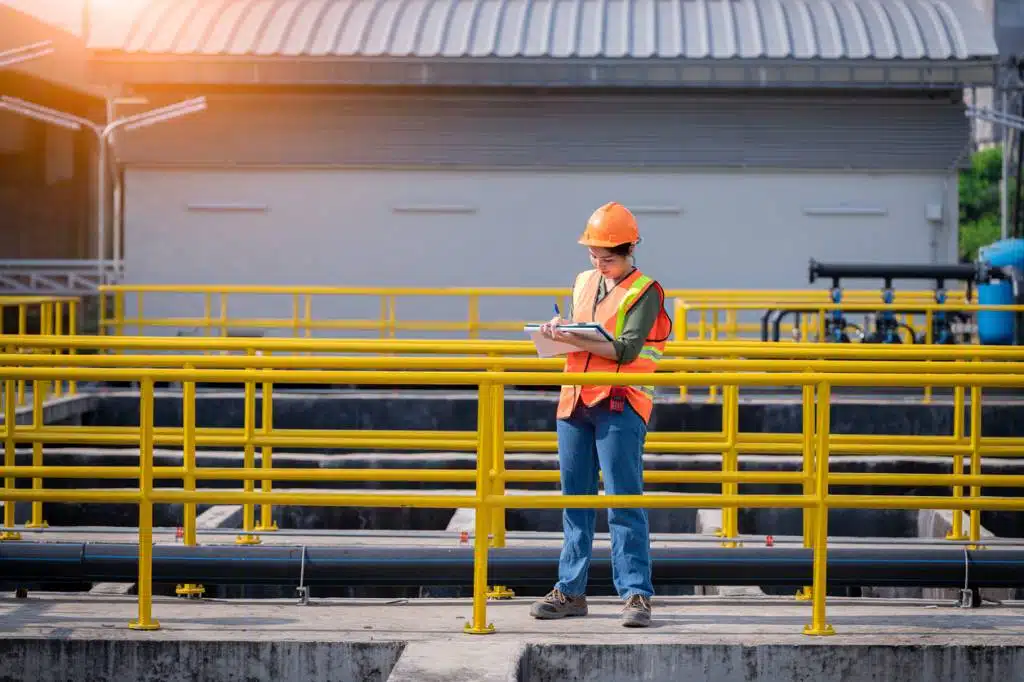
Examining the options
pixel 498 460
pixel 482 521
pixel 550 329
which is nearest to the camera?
pixel 550 329

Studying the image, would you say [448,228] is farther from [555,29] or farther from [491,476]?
[491,476]

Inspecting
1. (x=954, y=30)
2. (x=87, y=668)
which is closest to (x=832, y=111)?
(x=954, y=30)

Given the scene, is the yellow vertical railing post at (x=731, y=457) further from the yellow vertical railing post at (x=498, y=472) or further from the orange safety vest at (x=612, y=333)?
the orange safety vest at (x=612, y=333)

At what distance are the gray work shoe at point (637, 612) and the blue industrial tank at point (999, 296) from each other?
11.6 metres

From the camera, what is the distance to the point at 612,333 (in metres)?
6.99

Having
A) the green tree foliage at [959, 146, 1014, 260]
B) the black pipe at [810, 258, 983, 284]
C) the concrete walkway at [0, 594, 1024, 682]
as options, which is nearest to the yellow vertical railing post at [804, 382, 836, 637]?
the concrete walkway at [0, 594, 1024, 682]

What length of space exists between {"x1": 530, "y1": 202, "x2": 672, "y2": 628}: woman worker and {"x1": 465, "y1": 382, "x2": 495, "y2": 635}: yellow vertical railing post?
373 millimetres

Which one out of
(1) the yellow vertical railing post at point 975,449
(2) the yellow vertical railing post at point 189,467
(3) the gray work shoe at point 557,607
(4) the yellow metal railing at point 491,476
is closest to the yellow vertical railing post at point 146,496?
(4) the yellow metal railing at point 491,476

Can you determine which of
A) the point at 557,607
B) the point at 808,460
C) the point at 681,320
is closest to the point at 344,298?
the point at 681,320

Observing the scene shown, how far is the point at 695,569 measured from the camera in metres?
7.67

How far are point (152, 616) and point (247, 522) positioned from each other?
73.4 inches

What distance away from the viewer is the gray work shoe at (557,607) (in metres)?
7.09

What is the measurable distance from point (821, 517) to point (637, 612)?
96 centimetres

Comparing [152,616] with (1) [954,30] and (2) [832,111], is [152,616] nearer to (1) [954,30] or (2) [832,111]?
(2) [832,111]
